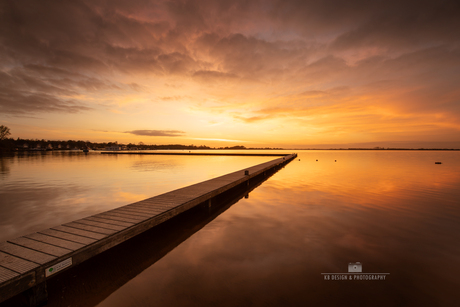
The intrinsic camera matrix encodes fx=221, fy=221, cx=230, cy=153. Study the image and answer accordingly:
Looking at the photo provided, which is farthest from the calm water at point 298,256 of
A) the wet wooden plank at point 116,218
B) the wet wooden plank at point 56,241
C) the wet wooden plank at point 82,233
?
the wet wooden plank at point 116,218

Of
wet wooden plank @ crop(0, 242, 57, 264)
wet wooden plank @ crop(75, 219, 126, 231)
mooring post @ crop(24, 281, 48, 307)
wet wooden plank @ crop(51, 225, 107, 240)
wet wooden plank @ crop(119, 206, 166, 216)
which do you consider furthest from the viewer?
wet wooden plank @ crop(119, 206, 166, 216)

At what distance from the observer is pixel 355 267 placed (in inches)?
205

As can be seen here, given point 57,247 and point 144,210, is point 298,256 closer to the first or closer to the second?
point 144,210

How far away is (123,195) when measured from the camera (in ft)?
45.4

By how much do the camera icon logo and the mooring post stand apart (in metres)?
6.09

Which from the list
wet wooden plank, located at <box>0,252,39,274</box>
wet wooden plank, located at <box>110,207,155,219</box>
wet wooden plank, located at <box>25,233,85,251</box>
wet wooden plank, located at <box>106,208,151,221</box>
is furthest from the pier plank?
wet wooden plank, located at <box>0,252,39,274</box>

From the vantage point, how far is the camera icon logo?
511 cm

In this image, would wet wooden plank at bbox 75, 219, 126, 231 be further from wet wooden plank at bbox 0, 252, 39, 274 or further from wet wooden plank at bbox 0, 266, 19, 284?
wet wooden plank at bbox 0, 266, 19, 284

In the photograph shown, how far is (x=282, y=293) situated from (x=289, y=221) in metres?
4.70

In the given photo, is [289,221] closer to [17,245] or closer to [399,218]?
[399,218]

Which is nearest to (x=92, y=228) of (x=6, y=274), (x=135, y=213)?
(x=135, y=213)

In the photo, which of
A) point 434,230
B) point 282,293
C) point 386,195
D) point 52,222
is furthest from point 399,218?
point 52,222

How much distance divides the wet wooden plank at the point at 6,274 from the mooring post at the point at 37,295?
21.7 inches

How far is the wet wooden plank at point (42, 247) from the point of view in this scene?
3.95 m
